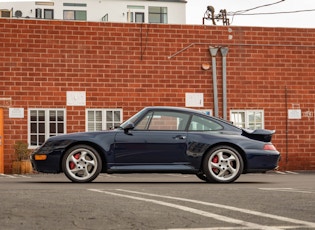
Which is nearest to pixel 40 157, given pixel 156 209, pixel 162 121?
pixel 162 121

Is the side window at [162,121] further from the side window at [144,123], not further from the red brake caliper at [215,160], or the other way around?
the red brake caliper at [215,160]

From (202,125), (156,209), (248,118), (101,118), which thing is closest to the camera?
(156,209)

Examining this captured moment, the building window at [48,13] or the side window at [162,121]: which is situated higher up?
the building window at [48,13]

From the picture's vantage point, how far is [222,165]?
1399cm

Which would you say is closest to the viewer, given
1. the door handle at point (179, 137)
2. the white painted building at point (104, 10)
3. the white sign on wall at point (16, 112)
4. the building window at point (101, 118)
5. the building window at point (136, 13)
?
the door handle at point (179, 137)

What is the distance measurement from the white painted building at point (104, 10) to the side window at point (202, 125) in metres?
47.1

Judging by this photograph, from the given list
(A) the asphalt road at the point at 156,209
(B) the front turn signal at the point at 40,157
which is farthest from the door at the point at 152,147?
(A) the asphalt road at the point at 156,209

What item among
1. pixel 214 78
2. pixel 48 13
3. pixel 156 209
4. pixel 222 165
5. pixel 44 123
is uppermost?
pixel 48 13

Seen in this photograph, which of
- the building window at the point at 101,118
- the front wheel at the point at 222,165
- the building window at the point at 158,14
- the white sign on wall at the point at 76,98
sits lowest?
the front wheel at the point at 222,165

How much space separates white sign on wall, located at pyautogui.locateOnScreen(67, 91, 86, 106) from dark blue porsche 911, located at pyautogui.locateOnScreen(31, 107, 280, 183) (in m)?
9.96

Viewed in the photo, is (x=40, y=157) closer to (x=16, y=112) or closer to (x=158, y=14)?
(x=16, y=112)

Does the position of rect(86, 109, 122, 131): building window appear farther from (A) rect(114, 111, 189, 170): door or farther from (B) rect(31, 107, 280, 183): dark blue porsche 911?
(A) rect(114, 111, 189, 170): door

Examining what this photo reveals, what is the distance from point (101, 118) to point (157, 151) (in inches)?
421

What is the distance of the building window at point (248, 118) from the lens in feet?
84.7
